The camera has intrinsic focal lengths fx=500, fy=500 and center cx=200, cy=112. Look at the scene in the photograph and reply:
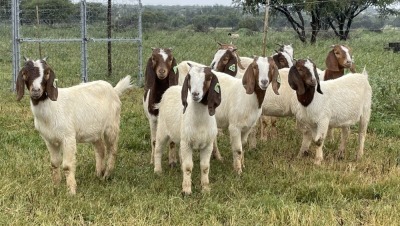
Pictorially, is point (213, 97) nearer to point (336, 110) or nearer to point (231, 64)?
point (336, 110)

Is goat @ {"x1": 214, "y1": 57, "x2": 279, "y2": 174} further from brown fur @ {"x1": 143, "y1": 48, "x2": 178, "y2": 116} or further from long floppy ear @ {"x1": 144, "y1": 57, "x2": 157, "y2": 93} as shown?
long floppy ear @ {"x1": 144, "y1": 57, "x2": 157, "y2": 93}

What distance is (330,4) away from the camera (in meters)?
28.2

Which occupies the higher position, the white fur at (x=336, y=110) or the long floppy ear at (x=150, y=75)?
the long floppy ear at (x=150, y=75)

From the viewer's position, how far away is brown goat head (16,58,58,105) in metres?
5.02

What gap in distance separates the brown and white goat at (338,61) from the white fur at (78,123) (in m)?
3.42

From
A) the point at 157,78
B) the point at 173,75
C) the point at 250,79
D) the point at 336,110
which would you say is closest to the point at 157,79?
the point at 157,78

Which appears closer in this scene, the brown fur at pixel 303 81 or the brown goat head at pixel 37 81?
the brown goat head at pixel 37 81

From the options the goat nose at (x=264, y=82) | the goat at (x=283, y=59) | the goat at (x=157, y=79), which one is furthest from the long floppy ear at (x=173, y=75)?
the goat at (x=283, y=59)

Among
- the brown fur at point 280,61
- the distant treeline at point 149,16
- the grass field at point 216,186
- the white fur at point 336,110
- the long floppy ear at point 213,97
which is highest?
the distant treeline at point 149,16

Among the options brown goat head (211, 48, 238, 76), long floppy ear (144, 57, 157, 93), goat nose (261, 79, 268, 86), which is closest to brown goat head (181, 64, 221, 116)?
goat nose (261, 79, 268, 86)

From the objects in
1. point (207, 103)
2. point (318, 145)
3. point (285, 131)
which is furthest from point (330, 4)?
point (207, 103)

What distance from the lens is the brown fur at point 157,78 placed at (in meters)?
6.54

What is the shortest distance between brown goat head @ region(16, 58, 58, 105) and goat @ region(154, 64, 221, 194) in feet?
4.47

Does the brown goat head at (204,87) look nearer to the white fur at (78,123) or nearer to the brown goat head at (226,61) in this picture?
the white fur at (78,123)
